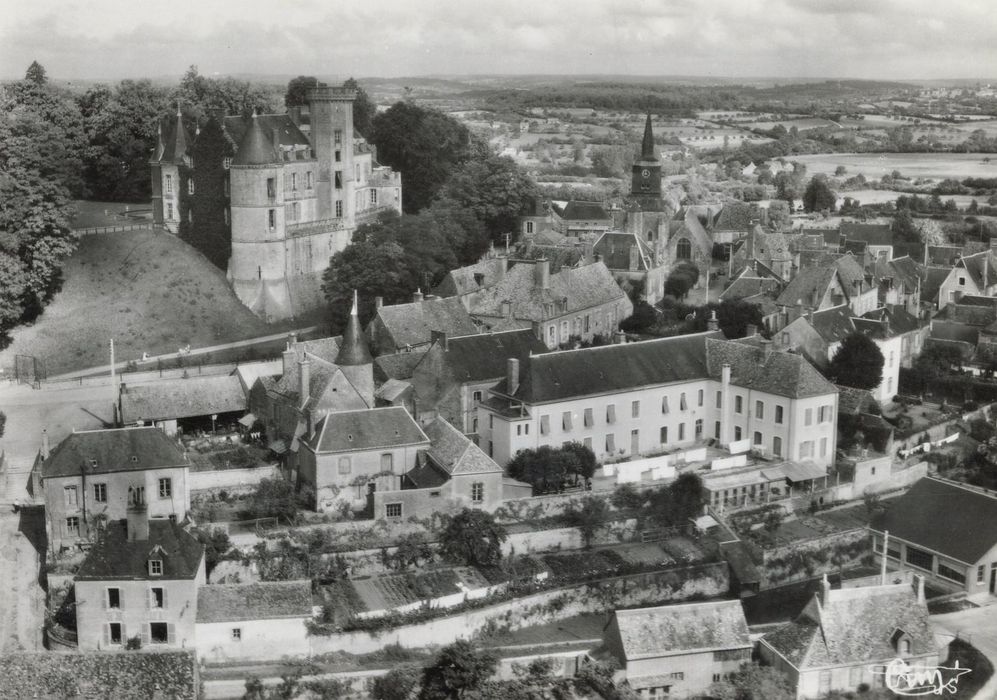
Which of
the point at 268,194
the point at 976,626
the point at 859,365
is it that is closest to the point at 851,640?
the point at 976,626

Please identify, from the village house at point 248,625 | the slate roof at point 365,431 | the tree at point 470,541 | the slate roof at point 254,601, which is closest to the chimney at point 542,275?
the slate roof at point 365,431

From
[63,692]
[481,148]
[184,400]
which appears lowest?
[63,692]

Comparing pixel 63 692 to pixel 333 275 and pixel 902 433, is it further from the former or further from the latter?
pixel 902 433

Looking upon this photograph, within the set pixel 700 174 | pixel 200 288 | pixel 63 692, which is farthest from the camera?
pixel 700 174

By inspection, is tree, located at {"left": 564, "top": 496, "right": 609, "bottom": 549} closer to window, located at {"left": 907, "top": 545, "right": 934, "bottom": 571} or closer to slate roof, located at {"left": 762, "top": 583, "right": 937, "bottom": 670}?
slate roof, located at {"left": 762, "top": 583, "right": 937, "bottom": 670}

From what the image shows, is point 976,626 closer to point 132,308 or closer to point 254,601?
point 254,601

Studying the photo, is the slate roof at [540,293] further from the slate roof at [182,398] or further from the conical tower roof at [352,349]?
the slate roof at [182,398]

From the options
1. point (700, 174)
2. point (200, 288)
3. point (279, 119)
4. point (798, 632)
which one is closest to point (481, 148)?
point (279, 119)
